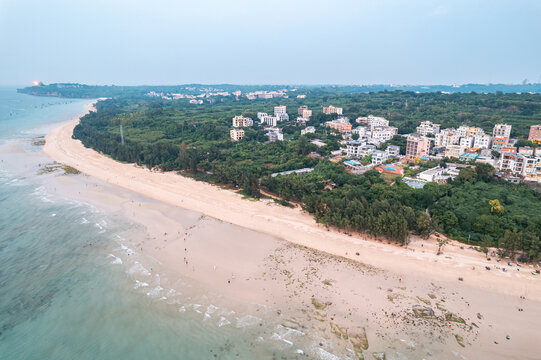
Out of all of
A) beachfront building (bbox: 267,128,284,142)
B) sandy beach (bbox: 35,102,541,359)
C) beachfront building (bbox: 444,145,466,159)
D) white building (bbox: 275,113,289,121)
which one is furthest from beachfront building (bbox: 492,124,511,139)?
white building (bbox: 275,113,289,121)

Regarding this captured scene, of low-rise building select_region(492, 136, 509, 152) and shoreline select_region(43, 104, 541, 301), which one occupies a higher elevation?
low-rise building select_region(492, 136, 509, 152)

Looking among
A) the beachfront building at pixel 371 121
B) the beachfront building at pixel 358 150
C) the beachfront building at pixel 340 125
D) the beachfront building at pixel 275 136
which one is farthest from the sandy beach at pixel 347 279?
the beachfront building at pixel 371 121

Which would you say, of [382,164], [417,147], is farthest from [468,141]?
[382,164]

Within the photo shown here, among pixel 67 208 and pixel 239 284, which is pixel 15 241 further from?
pixel 239 284

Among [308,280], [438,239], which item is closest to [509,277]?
[438,239]

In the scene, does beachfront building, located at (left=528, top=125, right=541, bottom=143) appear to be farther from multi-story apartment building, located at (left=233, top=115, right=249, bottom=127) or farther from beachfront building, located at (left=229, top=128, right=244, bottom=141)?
multi-story apartment building, located at (left=233, top=115, right=249, bottom=127)
